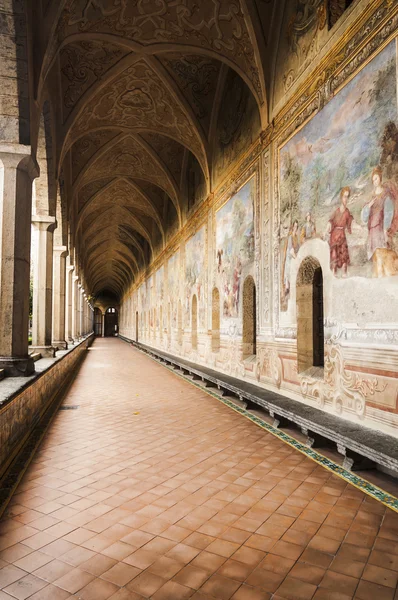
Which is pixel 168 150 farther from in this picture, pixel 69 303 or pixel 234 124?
pixel 69 303

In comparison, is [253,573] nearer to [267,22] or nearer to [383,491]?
[383,491]

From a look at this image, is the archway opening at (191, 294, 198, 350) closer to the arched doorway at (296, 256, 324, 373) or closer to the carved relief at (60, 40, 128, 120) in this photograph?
the carved relief at (60, 40, 128, 120)

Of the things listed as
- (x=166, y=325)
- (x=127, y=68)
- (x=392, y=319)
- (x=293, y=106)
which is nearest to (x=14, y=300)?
(x=392, y=319)

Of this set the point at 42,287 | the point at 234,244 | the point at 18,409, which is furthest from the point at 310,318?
the point at 42,287

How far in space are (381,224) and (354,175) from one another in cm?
92

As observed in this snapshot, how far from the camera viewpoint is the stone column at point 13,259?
634 centimetres

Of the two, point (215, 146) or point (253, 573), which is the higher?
point (215, 146)

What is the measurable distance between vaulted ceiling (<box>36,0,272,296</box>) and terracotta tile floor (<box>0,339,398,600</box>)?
6.24 metres

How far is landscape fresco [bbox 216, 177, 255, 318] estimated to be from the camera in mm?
9547

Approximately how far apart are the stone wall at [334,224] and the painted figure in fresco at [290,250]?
0.03 metres

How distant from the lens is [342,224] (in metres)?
5.76

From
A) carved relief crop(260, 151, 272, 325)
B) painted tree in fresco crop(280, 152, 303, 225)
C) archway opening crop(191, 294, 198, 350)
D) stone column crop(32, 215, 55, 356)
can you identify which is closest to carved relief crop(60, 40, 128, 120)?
stone column crop(32, 215, 55, 356)

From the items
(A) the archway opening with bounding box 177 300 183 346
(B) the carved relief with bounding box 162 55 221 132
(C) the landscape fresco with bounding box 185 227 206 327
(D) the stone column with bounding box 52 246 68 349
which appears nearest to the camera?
(B) the carved relief with bounding box 162 55 221 132

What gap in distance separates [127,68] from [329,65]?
598cm
